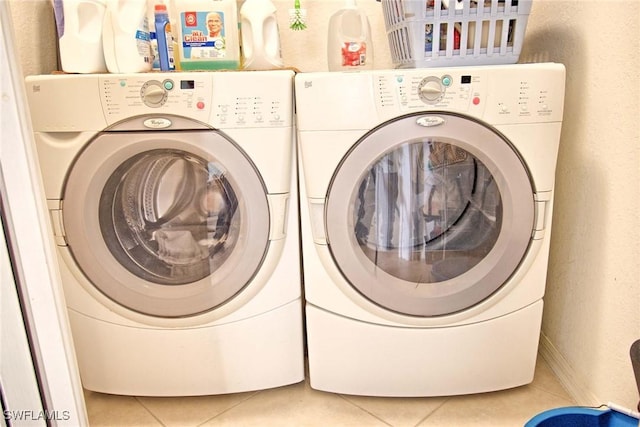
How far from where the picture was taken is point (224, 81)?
1004mm

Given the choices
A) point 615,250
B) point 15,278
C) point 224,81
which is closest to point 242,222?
point 224,81

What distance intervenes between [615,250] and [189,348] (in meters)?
1.01

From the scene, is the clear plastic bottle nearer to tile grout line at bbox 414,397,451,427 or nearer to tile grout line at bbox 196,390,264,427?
tile grout line at bbox 196,390,264,427

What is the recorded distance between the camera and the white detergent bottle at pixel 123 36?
3.59 feet

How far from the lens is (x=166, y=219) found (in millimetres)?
1148

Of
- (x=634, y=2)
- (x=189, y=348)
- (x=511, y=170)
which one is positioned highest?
(x=634, y=2)

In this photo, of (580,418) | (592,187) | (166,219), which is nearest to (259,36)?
(166,219)

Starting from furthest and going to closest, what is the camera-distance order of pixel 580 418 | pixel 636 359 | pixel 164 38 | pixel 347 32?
pixel 347 32 → pixel 164 38 → pixel 580 418 → pixel 636 359

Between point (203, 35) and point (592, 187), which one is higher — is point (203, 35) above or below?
above

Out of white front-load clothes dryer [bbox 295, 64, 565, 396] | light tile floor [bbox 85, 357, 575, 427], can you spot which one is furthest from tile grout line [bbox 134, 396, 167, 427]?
white front-load clothes dryer [bbox 295, 64, 565, 396]

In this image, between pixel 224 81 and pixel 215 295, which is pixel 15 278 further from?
pixel 224 81

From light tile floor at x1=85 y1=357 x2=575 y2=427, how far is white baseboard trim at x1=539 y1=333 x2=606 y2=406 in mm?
23

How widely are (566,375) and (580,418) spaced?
0.39 meters

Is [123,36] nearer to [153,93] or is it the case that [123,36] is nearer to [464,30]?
[153,93]
